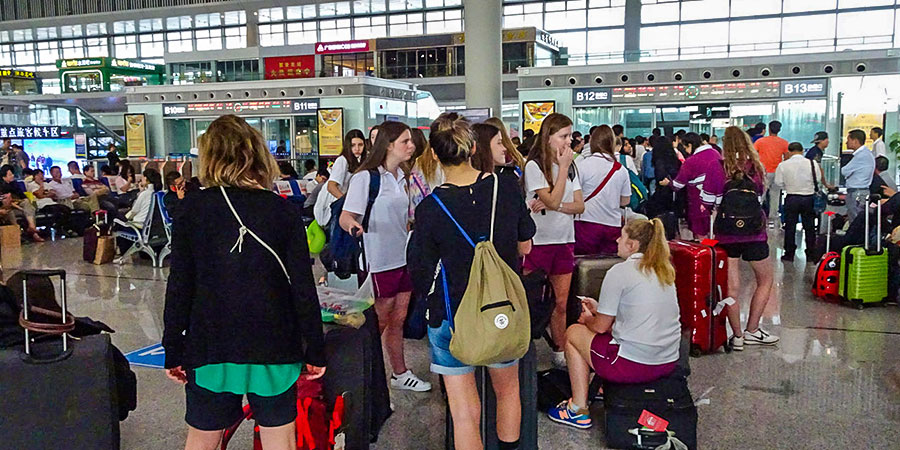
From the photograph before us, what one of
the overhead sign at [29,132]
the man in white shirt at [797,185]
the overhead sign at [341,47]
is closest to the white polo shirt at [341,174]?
the man in white shirt at [797,185]

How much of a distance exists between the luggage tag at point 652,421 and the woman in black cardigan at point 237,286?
173cm

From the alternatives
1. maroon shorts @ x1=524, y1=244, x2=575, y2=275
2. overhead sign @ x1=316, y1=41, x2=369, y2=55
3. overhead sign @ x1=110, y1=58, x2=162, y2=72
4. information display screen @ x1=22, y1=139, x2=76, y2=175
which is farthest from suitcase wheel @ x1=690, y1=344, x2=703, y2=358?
overhead sign @ x1=110, y1=58, x2=162, y2=72

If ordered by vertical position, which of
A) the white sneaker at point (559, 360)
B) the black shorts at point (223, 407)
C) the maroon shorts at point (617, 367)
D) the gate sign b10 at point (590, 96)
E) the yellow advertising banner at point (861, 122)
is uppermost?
the gate sign b10 at point (590, 96)

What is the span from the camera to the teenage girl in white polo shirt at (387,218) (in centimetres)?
374

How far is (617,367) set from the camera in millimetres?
3520

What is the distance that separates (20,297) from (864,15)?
3225 cm

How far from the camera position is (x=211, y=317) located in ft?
7.55

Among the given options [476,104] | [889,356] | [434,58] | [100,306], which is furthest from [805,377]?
[434,58]

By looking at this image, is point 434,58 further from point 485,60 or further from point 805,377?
point 805,377

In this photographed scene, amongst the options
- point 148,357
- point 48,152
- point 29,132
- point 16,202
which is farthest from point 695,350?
point 29,132

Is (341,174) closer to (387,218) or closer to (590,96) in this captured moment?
(387,218)

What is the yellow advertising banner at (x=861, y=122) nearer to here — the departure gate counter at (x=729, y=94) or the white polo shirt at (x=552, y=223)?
the departure gate counter at (x=729, y=94)

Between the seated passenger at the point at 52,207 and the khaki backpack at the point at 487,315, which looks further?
the seated passenger at the point at 52,207

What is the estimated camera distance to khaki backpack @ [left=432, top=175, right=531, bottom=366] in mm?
2557
